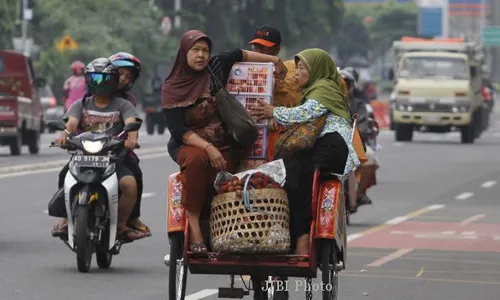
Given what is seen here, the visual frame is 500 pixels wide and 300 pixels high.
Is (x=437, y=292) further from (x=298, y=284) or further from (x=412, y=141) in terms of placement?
(x=412, y=141)

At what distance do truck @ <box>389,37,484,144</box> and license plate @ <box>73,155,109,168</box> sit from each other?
31500mm

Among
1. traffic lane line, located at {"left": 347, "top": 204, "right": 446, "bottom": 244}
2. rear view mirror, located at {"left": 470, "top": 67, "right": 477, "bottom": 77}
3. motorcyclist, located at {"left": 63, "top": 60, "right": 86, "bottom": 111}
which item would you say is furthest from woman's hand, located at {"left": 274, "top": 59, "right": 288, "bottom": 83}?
rear view mirror, located at {"left": 470, "top": 67, "right": 477, "bottom": 77}

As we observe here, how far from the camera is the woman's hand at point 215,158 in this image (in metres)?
9.23

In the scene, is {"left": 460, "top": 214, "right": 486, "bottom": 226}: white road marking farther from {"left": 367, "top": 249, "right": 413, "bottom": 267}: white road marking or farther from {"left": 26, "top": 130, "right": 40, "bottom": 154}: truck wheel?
{"left": 26, "top": 130, "right": 40, "bottom": 154}: truck wheel

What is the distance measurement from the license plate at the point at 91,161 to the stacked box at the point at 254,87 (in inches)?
151

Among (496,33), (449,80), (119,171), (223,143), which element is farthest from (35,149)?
(496,33)

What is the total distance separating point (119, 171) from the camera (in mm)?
13523

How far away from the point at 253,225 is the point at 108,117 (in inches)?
179

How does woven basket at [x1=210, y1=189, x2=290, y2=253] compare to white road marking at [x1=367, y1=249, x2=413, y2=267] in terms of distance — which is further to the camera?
white road marking at [x1=367, y1=249, x2=413, y2=267]

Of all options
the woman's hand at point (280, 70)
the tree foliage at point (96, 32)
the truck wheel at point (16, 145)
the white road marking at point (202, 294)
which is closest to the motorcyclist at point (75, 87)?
the truck wheel at point (16, 145)

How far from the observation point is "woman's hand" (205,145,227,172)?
364 inches

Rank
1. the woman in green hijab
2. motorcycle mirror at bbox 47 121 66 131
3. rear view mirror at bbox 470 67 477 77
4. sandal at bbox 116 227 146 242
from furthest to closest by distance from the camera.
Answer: rear view mirror at bbox 470 67 477 77
sandal at bbox 116 227 146 242
motorcycle mirror at bbox 47 121 66 131
the woman in green hijab

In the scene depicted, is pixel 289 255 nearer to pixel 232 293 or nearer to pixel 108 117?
pixel 232 293

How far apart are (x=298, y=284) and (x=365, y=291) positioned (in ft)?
2.33
